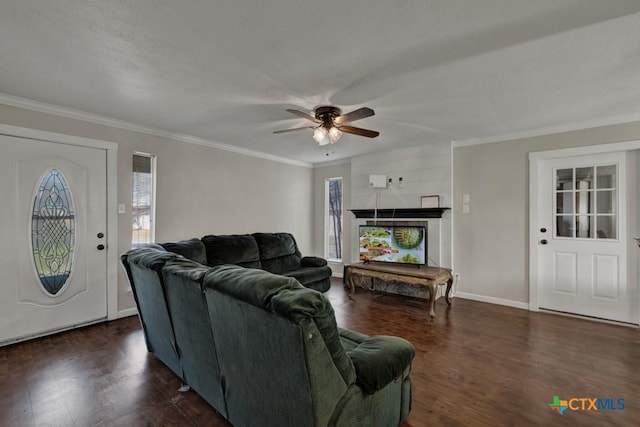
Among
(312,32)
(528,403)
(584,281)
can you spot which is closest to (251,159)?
(312,32)

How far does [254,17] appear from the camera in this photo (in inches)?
66.9

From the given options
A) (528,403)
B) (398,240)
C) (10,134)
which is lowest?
(528,403)

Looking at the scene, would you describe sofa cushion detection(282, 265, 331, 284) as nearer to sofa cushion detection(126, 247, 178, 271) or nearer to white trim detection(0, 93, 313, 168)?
sofa cushion detection(126, 247, 178, 271)

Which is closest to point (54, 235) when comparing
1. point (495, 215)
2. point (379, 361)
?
point (379, 361)

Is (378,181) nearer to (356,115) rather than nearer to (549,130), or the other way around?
(549,130)

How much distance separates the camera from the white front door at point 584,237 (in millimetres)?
3420

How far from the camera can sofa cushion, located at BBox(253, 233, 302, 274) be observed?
436 centimetres

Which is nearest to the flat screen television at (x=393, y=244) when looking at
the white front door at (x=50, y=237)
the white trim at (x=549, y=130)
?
the white trim at (x=549, y=130)

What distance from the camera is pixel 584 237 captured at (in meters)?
3.63

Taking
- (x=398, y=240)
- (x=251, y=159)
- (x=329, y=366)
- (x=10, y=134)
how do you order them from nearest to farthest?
(x=329, y=366) < (x=10, y=134) < (x=398, y=240) < (x=251, y=159)

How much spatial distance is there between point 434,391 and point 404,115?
267 cm

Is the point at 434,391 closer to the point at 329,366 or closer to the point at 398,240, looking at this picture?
the point at 329,366

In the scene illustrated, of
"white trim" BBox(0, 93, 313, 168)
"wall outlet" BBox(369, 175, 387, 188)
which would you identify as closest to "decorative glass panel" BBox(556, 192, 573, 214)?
"wall outlet" BBox(369, 175, 387, 188)

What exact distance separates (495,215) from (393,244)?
1499mm
